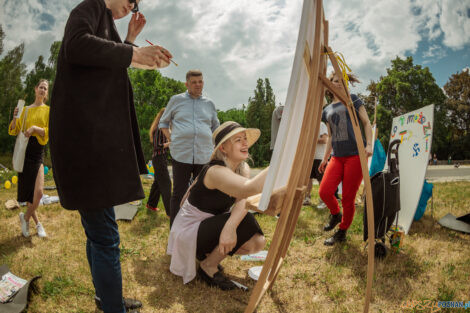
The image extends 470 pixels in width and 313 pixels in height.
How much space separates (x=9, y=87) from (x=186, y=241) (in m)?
32.7

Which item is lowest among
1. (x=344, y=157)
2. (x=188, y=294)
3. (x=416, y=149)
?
(x=188, y=294)

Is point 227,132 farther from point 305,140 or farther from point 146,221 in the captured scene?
point 146,221

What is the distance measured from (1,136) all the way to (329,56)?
35655 millimetres

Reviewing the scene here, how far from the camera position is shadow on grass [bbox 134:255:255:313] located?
201cm

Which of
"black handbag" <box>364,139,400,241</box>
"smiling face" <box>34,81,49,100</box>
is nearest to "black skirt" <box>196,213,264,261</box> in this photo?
"black handbag" <box>364,139,400,241</box>

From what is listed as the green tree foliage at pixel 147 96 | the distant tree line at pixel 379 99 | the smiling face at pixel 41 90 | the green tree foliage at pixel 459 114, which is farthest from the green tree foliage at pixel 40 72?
the green tree foliage at pixel 459 114

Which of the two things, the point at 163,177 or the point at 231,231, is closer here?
the point at 231,231

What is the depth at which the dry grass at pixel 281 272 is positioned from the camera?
2039 mm

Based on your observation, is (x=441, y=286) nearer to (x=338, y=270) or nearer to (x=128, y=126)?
(x=338, y=270)

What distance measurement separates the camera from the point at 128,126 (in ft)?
4.88

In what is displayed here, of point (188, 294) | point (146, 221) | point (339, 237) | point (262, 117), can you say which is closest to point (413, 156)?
point (339, 237)

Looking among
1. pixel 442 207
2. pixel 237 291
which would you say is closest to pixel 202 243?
pixel 237 291

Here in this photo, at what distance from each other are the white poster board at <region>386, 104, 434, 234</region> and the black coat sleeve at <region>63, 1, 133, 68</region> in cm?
322

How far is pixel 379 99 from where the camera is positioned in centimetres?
2578
